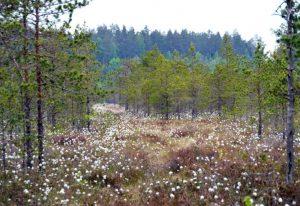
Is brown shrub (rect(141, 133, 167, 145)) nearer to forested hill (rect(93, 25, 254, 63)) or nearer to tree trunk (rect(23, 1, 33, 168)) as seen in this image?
tree trunk (rect(23, 1, 33, 168))

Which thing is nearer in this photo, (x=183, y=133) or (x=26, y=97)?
(x=26, y=97)

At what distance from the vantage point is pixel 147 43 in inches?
6201

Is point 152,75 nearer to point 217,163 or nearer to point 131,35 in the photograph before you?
point 217,163

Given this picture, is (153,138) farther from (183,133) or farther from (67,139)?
(67,139)

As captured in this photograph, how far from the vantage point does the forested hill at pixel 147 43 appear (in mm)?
146688

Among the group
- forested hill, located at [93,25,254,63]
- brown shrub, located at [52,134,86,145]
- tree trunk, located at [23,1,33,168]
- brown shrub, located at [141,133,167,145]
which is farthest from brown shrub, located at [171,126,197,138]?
forested hill, located at [93,25,254,63]

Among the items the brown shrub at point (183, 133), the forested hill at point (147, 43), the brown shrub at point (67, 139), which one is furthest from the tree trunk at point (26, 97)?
the forested hill at point (147, 43)

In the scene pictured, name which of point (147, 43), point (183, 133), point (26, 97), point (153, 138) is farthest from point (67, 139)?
point (147, 43)

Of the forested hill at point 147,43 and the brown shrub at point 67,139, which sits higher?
the forested hill at point 147,43

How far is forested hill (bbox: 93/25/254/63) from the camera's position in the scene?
5775 inches

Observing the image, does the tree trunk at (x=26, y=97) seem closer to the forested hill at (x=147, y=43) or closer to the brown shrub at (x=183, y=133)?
the brown shrub at (x=183, y=133)

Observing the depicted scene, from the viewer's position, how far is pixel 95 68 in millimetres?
33344

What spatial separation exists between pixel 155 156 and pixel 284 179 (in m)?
7.14

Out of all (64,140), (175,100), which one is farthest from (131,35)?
(64,140)
